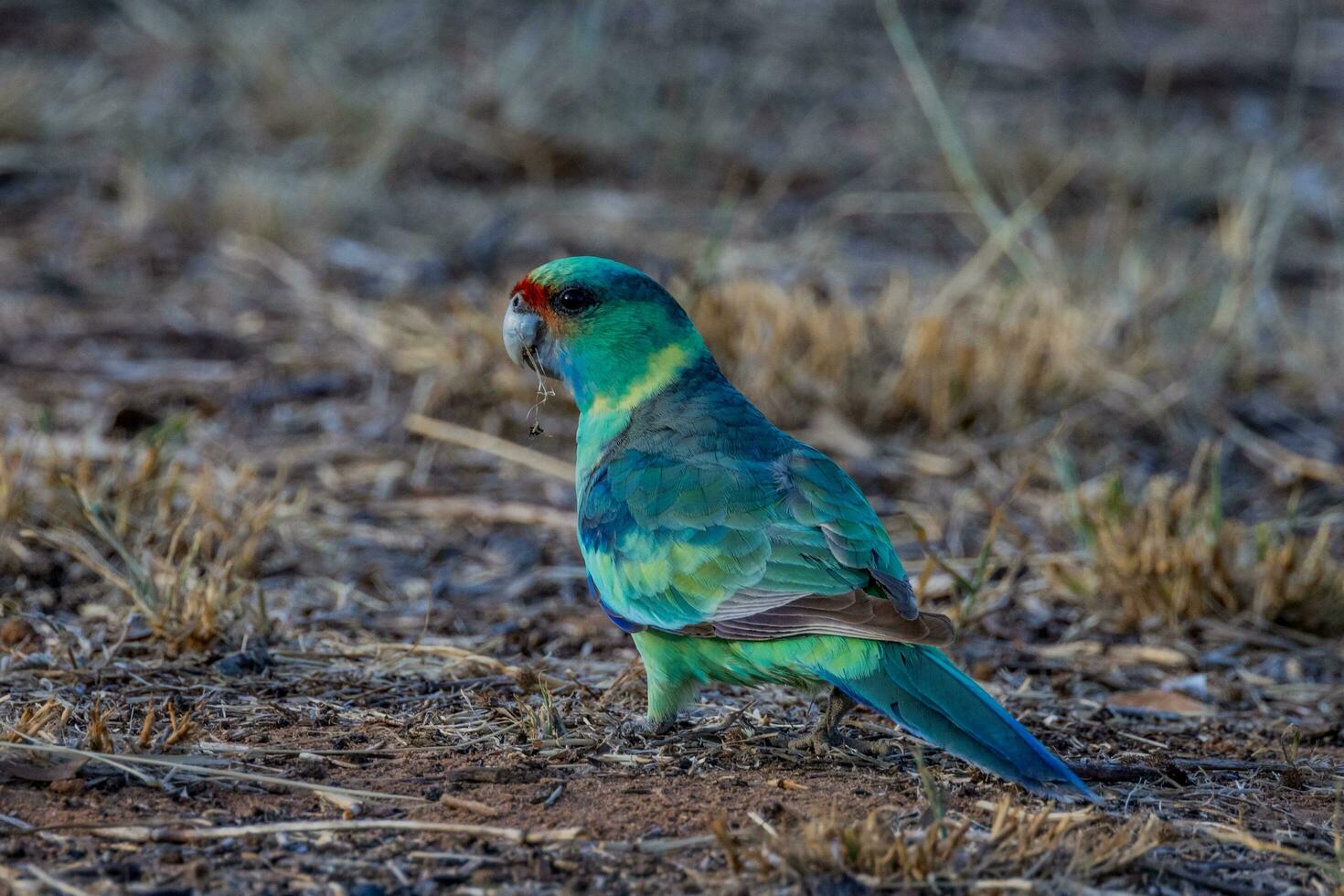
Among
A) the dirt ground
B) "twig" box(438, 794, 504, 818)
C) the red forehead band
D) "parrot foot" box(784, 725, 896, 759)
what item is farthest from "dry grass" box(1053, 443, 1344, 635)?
"twig" box(438, 794, 504, 818)

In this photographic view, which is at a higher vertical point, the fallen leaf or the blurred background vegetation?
the blurred background vegetation

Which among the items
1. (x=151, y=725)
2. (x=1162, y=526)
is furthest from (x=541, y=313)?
(x=1162, y=526)

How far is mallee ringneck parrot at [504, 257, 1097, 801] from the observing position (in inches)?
122

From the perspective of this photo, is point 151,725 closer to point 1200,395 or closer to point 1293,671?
point 1293,671

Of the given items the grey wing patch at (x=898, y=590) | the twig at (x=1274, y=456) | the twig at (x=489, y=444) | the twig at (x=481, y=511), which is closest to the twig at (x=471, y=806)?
the grey wing patch at (x=898, y=590)

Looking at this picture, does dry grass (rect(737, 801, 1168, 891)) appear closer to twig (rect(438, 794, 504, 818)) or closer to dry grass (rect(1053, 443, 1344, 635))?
twig (rect(438, 794, 504, 818))

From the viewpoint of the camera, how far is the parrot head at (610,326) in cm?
396

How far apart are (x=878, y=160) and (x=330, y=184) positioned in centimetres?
384

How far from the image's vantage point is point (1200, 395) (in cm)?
669

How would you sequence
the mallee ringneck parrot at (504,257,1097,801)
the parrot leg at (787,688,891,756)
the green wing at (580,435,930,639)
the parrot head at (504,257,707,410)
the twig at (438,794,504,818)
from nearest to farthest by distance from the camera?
the twig at (438,794,504,818) → the mallee ringneck parrot at (504,257,1097,801) → the green wing at (580,435,930,639) → the parrot leg at (787,688,891,756) → the parrot head at (504,257,707,410)

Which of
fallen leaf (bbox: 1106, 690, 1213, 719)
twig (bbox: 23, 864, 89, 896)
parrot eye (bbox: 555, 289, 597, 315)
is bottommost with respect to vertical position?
fallen leaf (bbox: 1106, 690, 1213, 719)

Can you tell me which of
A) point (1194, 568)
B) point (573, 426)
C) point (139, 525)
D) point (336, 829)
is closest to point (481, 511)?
point (573, 426)

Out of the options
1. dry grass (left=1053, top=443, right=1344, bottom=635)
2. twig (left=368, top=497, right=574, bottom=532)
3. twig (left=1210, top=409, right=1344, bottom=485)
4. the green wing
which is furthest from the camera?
twig (left=1210, top=409, right=1344, bottom=485)

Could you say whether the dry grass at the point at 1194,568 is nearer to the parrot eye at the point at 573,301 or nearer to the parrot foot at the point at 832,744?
the parrot foot at the point at 832,744
